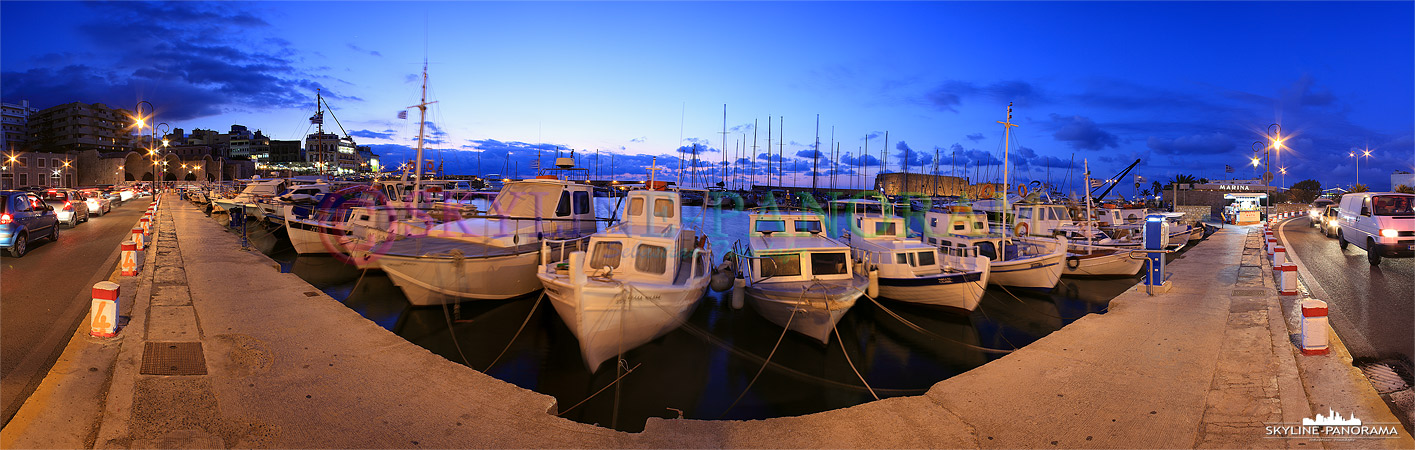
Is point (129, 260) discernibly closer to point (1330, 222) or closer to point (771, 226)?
point (771, 226)

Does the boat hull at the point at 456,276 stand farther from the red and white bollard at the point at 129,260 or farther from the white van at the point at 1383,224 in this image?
the white van at the point at 1383,224

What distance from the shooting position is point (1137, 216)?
1389 inches

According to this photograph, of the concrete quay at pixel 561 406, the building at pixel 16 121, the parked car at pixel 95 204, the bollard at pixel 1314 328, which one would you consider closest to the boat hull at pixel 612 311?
the concrete quay at pixel 561 406

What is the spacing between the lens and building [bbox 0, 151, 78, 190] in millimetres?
71688

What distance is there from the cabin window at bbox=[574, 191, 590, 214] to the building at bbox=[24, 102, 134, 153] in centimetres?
13510

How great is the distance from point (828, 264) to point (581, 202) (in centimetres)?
792

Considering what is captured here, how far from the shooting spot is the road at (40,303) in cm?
636

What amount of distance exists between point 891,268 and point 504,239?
9623 mm

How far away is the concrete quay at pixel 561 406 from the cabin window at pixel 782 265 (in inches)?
219

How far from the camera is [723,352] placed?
38.0 feet

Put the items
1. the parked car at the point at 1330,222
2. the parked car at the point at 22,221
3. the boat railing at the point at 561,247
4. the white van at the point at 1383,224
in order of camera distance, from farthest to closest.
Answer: the parked car at the point at 1330,222
the white van at the point at 1383,224
the parked car at the point at 22,221
the boat railing at the point at 561,247

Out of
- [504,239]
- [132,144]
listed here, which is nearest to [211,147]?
[132,144]

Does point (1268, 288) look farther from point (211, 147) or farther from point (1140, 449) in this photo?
point (211, 147)

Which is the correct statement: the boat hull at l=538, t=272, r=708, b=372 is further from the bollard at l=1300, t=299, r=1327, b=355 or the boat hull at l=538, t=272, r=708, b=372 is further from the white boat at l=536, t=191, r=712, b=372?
the bollard at l=1300, t=299, r=1327, b=355
